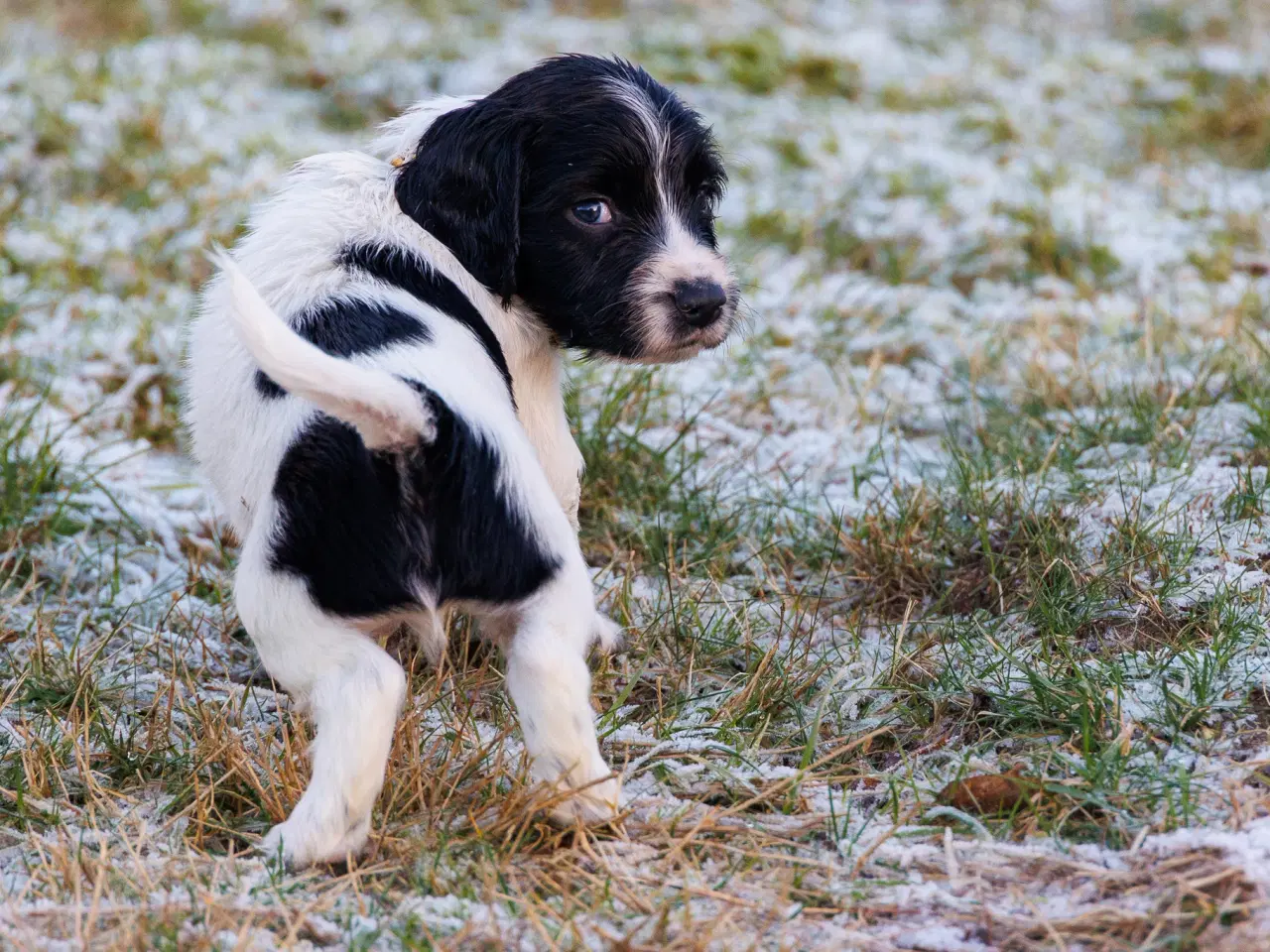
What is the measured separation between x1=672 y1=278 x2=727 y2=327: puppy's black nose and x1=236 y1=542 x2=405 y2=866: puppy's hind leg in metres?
1.01

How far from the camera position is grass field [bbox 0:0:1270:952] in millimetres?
2434

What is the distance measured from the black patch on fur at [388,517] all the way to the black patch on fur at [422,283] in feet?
1.41

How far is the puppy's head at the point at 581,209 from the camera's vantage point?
3.03 m

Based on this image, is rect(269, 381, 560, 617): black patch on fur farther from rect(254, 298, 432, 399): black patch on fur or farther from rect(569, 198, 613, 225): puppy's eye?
rect(569, 198, 613, 225): puppy's eye

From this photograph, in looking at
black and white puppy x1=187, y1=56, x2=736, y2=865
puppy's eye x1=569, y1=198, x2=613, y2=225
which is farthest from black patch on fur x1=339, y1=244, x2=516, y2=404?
puppy's eye x1=569, y1=198, x2=613, y2=225

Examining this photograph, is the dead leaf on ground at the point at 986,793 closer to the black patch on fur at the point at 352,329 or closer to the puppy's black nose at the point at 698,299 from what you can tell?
the puppy's black nose at the point at 698,299

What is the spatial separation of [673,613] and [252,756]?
1032mm

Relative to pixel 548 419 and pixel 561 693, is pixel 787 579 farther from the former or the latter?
pixel 561 693

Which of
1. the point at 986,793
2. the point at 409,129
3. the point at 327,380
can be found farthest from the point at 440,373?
the point at 986,793

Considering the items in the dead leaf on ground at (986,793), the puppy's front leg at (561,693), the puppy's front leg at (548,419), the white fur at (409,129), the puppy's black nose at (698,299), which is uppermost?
the white fur at (409,129)

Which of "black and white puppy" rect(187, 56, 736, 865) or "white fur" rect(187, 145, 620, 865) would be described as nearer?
"white fur" rect(187, 145, 620, 865)

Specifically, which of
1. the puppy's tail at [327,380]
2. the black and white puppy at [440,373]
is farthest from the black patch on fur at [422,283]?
the puppy's tail at [327,380]

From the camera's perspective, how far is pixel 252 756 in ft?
9.36

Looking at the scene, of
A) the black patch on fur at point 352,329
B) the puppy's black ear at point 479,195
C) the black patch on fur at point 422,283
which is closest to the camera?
the black patch on fur at point 352,329
